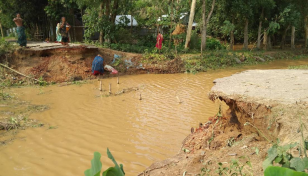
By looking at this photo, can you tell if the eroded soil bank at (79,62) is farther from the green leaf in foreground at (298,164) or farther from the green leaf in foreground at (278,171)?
the green leaf in foreground at (278,171)

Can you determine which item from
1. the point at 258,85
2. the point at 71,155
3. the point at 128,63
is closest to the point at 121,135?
the point at 71,155

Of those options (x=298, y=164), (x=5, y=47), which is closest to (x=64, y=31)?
(x=5, y=47)

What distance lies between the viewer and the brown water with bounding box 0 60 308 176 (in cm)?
400

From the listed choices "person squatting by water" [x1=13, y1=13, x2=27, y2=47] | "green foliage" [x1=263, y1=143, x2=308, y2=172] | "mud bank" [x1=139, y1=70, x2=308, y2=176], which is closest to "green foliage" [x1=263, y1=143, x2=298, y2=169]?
"green foliage" [x1=263, y1=143, x2=308, y2=172]

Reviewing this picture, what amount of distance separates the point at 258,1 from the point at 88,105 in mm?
13169

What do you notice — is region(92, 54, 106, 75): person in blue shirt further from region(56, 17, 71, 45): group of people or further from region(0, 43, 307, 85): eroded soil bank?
region(56, 17, 71, 45): group of people

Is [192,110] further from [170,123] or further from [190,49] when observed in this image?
[190,49]

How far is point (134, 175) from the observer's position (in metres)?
3.62

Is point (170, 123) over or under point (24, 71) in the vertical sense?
under

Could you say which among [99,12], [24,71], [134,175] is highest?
[99,12]

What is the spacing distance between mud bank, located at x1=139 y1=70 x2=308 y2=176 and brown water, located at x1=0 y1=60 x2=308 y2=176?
92cm

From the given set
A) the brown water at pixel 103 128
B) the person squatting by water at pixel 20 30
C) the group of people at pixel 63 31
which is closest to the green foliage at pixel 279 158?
the brown water at pixel 103 128

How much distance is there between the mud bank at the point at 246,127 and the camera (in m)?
2.64

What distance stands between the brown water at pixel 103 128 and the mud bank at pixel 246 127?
0.92 metres
